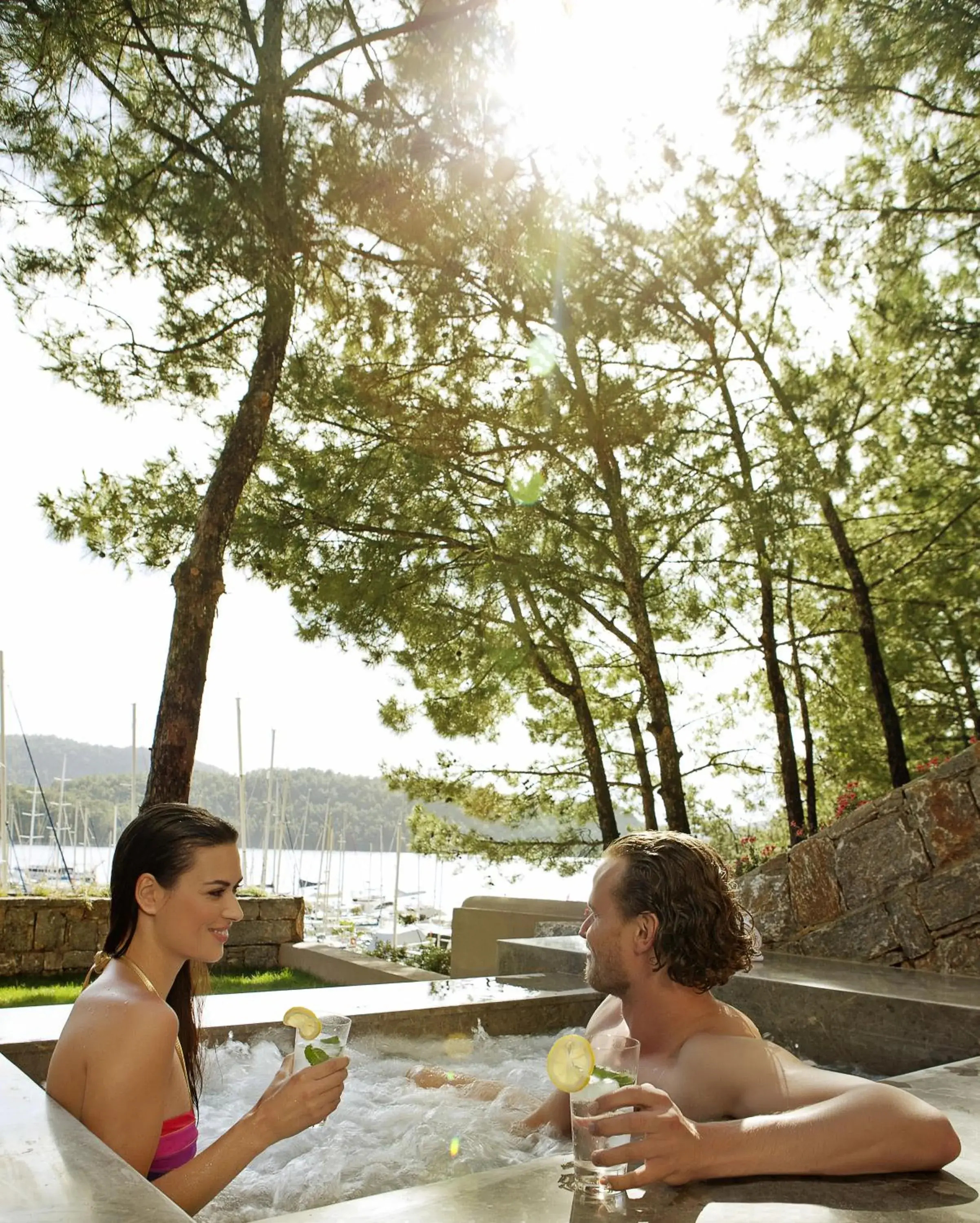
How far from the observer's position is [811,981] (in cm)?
371

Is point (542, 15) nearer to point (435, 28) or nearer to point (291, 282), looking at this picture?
point (435, 28)

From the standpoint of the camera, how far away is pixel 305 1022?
163 centimetres

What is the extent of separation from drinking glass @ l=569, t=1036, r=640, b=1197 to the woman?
41 centimetres

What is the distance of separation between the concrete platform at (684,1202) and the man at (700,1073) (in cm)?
3

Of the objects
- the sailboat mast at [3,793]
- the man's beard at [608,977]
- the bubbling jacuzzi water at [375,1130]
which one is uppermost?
the sailboat mast at [3,793]

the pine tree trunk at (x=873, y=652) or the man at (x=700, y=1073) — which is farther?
the pine tree trunk at (x=873, y=652)

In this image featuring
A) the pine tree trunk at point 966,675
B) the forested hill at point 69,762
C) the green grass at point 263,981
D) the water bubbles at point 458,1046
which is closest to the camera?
the water bubbles at point 458,1046

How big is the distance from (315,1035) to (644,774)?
901 centimetres

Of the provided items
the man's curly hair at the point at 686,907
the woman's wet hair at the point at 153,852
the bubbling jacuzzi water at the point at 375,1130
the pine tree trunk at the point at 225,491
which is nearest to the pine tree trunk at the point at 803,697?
the pine tree trunk at the point at 225,491

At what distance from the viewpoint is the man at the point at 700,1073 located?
4.85 feet

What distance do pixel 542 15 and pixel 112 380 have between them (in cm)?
341

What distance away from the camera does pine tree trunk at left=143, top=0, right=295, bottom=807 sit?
5242 millimetres

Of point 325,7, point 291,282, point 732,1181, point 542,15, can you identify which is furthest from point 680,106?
point 732,1181

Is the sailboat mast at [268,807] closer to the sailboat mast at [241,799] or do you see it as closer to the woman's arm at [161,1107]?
the sailboat mast at [241,799]
